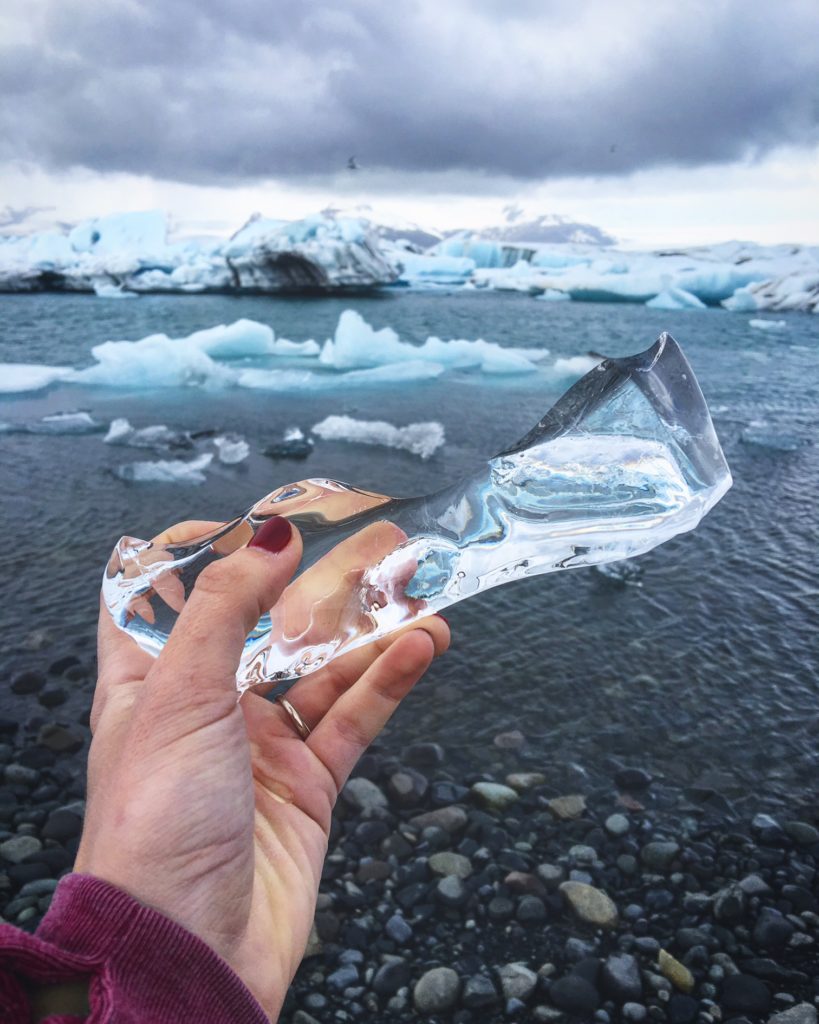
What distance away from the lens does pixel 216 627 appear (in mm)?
1165

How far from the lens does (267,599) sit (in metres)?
1.24

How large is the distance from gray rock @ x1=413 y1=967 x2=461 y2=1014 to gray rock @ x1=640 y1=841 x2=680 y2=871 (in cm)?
88

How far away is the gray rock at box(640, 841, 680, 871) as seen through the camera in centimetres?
270

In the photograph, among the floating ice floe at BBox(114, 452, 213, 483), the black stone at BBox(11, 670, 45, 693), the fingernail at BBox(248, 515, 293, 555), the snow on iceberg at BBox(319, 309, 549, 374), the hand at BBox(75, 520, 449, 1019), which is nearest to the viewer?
the hand at BBox(75, 520, 449, 1019)

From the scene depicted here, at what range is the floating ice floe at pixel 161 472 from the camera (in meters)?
6.51

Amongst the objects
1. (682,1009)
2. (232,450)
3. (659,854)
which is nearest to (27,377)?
(232,450)

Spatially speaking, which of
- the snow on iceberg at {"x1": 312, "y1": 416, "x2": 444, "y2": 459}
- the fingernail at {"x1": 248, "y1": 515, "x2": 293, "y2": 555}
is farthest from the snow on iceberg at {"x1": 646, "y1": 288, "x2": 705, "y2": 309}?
the fingernail at {"x1": 248, "y1": 515, "x2": 293, "y2": 555}

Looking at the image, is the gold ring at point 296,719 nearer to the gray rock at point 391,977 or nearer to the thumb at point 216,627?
the thumb at point 216,627

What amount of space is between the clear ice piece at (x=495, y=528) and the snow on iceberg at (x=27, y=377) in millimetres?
10376

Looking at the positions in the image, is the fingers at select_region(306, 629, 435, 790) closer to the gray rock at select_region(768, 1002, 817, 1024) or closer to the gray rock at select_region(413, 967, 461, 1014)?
the gray rock at select_region(413, 967, 461, 1014)

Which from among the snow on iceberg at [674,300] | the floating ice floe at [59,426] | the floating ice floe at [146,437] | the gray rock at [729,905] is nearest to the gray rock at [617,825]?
the gray rock at [729,905]

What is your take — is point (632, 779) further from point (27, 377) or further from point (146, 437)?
point (27, 377)

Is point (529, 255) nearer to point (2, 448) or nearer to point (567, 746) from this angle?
point (2, 448)

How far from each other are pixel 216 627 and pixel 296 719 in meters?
0.73
